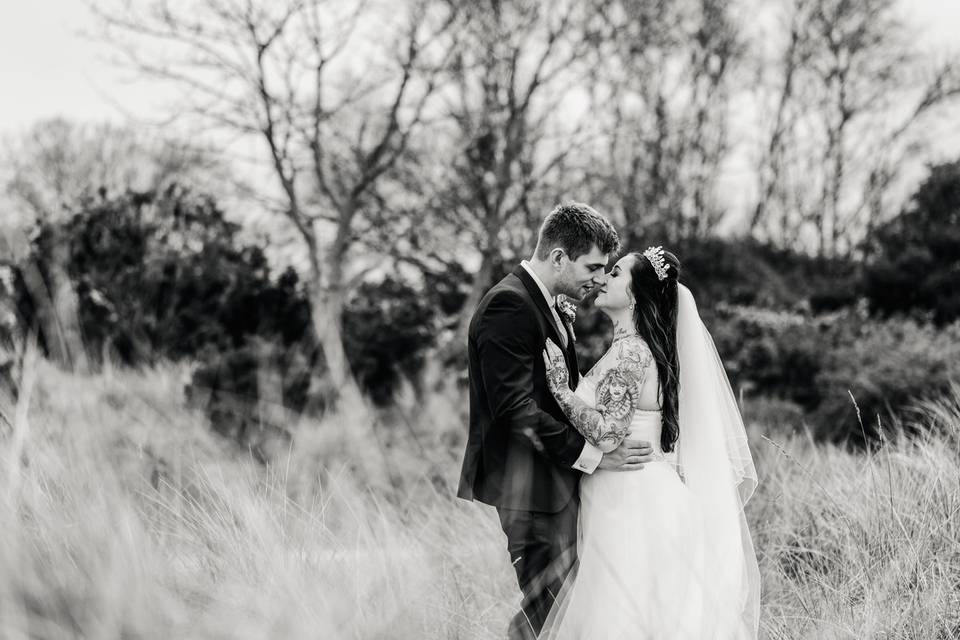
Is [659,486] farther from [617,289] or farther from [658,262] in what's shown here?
[658,262]

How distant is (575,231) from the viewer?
3.54 metres

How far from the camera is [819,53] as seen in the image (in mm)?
19906

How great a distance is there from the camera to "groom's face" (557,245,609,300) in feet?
11.7

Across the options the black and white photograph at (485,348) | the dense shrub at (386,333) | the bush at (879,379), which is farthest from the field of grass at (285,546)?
the dense shrub at (386,333)

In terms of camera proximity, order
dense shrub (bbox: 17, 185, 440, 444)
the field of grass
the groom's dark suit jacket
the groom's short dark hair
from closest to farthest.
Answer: the field of grass → the groom's dark suit jacket → the groom's short dark hair → dense shrub (bbox: 17, 185, 440, 444)

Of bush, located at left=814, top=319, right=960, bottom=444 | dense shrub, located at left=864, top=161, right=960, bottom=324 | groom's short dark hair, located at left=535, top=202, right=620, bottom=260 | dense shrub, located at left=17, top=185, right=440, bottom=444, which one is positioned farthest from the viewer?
dense shrub, located at left=864, top=161, right=960, bottom=324

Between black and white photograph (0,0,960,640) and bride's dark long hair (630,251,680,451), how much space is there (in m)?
0.02

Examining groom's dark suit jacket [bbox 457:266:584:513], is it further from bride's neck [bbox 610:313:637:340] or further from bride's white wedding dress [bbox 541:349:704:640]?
bride's neck [bbox 610:313:637:340]

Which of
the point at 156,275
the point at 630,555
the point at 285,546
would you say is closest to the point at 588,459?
the point at 630,555

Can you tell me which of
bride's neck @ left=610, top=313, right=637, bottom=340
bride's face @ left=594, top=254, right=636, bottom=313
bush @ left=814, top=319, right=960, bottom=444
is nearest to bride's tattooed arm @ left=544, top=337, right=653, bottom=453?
bride's neck @ left=610, top=313, right=637, bottom=340

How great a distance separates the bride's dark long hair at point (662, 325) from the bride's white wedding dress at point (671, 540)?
62 mm

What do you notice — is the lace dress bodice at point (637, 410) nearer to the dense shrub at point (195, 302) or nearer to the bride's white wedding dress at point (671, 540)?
the bride's white wedding dress at point (671, 540)

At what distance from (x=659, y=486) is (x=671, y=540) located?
0.74 ft

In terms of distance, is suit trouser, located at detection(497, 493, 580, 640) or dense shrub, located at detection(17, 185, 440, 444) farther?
dense shrub, located at detection(17, 185, 440, 444)
